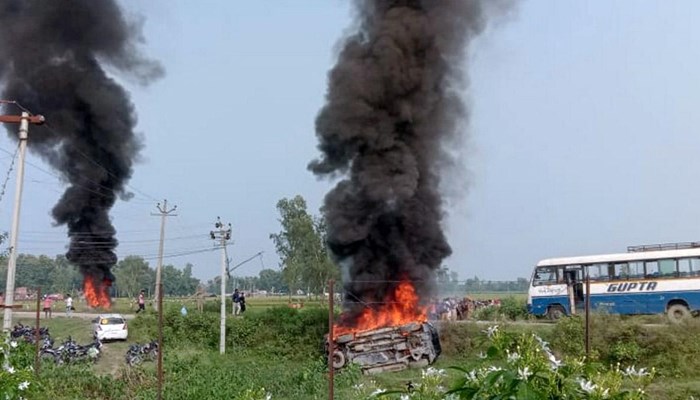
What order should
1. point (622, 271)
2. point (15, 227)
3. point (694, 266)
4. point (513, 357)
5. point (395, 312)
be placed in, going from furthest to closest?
point (622, 271) < point (395, 312) < point (694, 266) < point (15, 227) < point (513, 357)

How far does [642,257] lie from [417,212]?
330 inches

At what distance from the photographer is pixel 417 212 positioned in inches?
969

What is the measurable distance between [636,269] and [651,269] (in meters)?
0.51

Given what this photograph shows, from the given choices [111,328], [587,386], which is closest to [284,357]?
[111,328]

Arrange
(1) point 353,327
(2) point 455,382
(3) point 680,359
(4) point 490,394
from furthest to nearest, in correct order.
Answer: (1) point 353,327, (3) point 680,359, (2) point 455,382, (4) point 490,394

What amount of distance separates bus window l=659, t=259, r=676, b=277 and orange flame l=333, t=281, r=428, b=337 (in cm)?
846

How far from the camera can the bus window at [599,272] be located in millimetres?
23016

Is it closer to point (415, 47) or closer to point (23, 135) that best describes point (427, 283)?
point (415, 47)

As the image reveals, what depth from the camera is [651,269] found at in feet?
72.0

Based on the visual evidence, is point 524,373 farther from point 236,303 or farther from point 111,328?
point 236,303

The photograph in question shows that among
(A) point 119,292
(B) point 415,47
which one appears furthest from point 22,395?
(A) point 119,292

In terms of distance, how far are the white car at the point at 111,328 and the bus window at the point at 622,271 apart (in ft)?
63.1

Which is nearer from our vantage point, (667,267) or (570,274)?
(667,267)

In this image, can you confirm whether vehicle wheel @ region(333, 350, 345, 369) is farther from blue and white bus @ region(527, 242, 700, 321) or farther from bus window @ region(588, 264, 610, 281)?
bus window @ region(588, 264, 610, 281)
